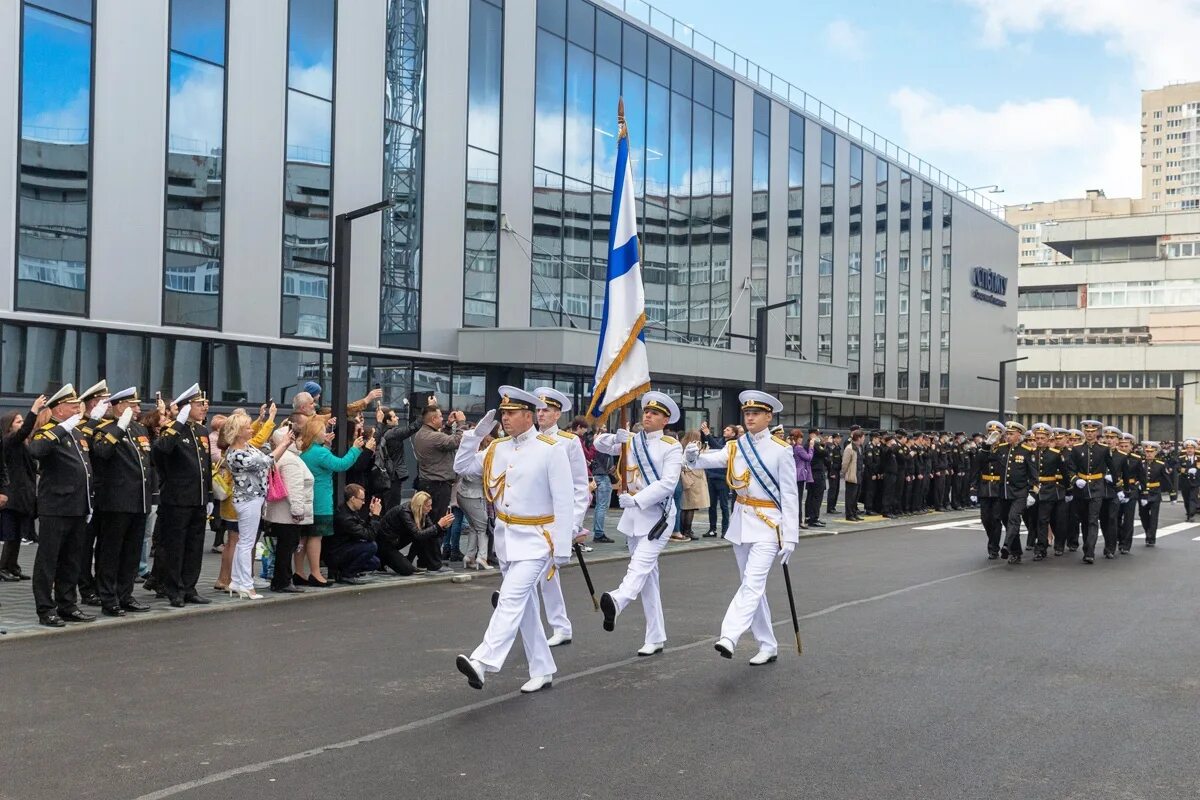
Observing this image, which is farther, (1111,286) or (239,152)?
(1111,286)

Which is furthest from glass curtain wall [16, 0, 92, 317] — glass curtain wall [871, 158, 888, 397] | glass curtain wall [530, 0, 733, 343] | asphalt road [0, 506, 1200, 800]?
glass curtain wall [871, 158, 888, 397]

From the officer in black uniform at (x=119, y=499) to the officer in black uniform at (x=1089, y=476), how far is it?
12.6 m

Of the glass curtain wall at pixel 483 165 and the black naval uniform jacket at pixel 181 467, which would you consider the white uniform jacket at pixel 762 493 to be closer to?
the black naval uniform jacket at pixel 181 467

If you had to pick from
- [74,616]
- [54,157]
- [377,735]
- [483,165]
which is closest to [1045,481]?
[74,616]

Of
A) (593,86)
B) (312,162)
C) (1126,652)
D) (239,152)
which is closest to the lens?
(1126,652)

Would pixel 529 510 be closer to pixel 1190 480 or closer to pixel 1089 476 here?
pixel 1089 476

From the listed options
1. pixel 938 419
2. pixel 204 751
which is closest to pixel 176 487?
pixel 204 751

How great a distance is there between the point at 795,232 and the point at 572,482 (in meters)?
34.0

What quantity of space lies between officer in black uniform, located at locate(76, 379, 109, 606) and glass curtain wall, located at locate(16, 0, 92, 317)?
31.2 feet

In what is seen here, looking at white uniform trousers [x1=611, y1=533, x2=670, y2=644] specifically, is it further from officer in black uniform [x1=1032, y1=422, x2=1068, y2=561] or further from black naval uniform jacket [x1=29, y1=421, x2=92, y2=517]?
officer in black uniform [x1=1032, y1=422, x2=1068, y2=561]

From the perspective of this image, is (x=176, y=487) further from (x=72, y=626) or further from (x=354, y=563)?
(x=354, y=563)

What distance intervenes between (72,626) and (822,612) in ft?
20.7

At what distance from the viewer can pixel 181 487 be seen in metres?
11.1

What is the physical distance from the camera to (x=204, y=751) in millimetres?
6090
